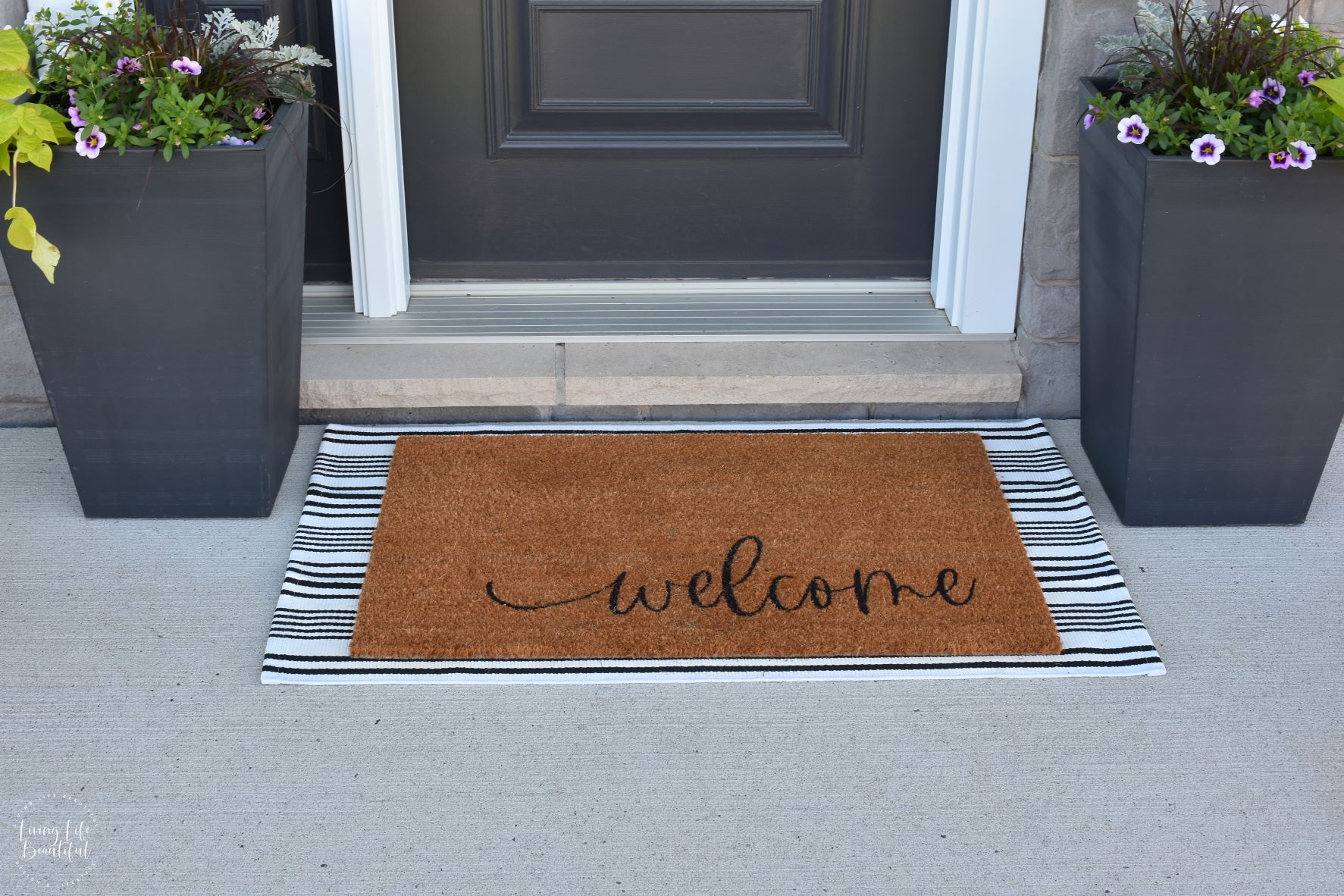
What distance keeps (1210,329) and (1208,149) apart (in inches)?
10.9

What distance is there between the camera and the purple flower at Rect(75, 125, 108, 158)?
1714 mm

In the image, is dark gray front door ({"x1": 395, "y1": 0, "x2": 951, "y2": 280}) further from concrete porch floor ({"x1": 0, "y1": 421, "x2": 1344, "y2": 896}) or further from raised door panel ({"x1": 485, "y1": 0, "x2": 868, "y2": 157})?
concrete porch floor ({"x1": 0, "y1": 421, "x2": 1344, "y2": 896})

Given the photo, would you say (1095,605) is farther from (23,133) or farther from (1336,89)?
(23,133)

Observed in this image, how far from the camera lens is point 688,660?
1.69 meters

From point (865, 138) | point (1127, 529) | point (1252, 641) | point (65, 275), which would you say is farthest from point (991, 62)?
point (65, 275)

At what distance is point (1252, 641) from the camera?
1760mm

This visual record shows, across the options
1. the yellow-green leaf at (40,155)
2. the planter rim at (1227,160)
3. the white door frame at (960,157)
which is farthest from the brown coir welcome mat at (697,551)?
the yellow-green leaf at (40,155)

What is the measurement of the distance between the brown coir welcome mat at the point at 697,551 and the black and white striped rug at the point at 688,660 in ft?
0.08

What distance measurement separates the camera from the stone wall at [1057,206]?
6.69 ft

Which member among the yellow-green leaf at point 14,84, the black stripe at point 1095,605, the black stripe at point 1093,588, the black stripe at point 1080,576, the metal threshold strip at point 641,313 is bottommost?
the black stripe at point 1095,605

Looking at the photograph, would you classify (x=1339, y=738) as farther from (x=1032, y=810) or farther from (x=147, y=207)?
(x=147, y=207)

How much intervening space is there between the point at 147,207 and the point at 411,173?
70 centimetres

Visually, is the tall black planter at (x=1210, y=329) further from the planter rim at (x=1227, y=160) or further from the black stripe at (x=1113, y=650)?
the black stripe at (x=1113, y=650)

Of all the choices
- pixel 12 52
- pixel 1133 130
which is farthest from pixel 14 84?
pixel 1133 130
